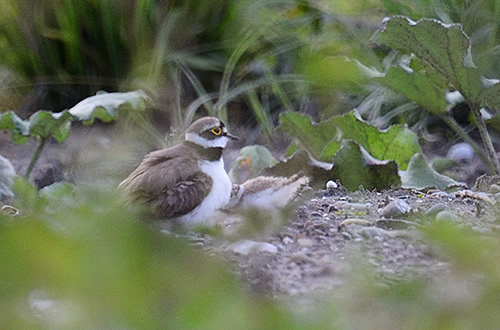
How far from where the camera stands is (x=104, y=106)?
3281mm

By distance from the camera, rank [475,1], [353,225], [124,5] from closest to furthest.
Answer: [353,225] < [475,1] < [124,5]

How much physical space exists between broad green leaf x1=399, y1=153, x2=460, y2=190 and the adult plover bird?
789 mm

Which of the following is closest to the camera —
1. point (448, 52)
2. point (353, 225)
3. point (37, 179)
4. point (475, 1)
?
point (353, 225)

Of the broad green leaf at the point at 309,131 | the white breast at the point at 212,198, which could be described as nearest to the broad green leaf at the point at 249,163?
the broad green leaf at the point at 309,131

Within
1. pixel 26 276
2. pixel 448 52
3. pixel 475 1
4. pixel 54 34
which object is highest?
pixel 54 34

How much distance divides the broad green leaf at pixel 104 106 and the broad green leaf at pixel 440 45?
1.20 meters

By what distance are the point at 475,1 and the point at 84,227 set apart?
4.29 meters

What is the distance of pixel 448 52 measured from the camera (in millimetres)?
2656

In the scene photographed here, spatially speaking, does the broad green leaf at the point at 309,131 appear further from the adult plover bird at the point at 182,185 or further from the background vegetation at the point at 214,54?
the adult plover bird at the point at 182,185

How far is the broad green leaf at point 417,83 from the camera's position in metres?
2.91

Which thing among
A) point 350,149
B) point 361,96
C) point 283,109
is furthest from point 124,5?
point 350,149

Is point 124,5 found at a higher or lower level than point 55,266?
higher

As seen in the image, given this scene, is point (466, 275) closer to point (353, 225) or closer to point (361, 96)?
point (353, 225)

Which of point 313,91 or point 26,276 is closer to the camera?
point 26,276
